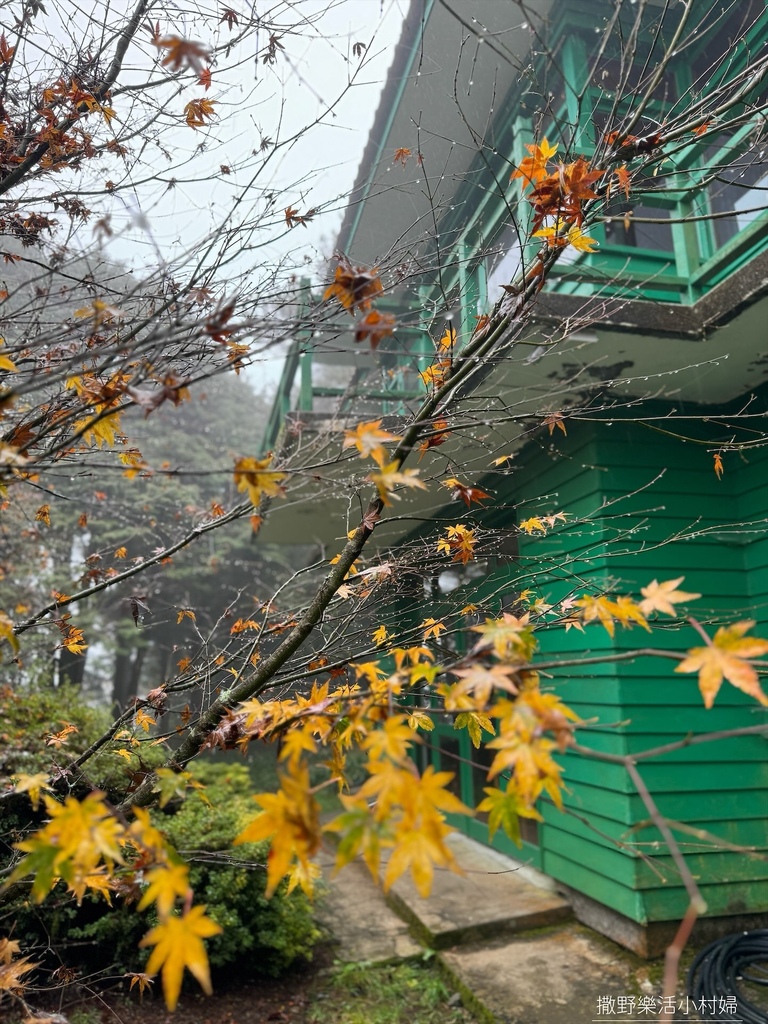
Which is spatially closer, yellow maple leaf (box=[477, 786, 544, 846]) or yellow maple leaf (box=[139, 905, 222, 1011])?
yellow maple leaf (box=[139, 905, 222, 1011])

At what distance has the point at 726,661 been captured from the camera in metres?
1.14

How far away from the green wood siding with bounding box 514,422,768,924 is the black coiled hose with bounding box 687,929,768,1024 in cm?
38

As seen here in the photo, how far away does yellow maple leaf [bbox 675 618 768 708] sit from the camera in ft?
3.61

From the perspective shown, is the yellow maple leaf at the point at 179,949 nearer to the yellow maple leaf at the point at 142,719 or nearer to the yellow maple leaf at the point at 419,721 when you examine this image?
the yellow maple leaf at the point at 419,721

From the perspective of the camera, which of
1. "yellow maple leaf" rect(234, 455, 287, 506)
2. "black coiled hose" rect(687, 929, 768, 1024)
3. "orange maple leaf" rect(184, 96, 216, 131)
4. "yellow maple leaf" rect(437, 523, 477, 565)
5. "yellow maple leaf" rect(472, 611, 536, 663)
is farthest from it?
"black coiled hose" rect(687, 929, 768, 1024)

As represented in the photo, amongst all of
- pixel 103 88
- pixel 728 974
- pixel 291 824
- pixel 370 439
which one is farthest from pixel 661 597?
pixel 728 974

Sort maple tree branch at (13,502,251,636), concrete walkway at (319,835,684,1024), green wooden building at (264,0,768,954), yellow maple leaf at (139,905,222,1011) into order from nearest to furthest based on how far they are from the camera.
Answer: yellow maple leaf at (139,905,222,1011)
maple tree branch at (13,502,251,636)
concrete walkway at (319,835,684,1024)
green wooden building at (264,0,768,954)

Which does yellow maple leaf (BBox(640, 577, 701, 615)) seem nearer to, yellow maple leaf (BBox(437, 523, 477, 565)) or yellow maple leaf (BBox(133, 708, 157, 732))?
yellow maple leaf (BBox(437, 523, 477, 565))

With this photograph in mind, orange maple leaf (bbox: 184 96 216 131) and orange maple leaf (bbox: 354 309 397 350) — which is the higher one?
orange maple leaf (bbox: 184 96 216 131)

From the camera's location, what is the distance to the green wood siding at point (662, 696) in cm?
397

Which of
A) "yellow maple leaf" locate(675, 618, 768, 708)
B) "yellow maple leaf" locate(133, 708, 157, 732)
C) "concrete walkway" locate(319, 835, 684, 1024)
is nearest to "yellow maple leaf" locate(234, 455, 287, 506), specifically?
"yellow maple leaf" locate(675, 618, 768, 708)

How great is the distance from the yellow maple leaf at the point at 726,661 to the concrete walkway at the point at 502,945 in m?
2.10

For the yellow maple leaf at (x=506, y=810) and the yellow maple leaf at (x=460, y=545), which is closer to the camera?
the yellow maple leaf at (x=506, y=810)

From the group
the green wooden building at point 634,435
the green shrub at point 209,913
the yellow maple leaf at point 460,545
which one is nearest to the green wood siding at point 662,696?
the green wooden building at point 634,435
